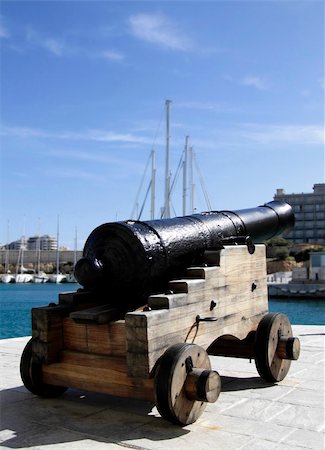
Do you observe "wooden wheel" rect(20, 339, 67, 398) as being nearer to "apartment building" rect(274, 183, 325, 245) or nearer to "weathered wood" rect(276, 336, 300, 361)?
"weathered wood" rect(276, 336, 300, 361)

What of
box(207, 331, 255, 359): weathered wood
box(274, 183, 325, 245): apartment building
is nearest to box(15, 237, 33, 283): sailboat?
box(274, 183, 325, 245): apartment building

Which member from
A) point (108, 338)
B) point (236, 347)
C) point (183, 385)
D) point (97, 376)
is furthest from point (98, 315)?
point (236, 347)

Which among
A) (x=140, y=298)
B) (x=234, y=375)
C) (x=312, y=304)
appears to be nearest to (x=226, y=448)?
(x=140, y=298)

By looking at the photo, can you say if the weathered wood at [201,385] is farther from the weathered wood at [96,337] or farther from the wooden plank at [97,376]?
the weathered wood at [96,337]

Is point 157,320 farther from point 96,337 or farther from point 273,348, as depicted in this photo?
point 273,348

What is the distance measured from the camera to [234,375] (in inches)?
195

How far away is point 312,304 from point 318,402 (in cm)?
3369

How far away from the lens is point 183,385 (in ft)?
10.9

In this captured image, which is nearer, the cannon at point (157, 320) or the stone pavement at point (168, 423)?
the stone pavement at point (168, 423)

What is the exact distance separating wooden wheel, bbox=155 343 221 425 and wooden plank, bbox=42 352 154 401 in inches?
6.1

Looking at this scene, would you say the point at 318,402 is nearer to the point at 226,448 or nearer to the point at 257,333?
the point at 257,333

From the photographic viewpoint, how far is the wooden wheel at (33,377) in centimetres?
396

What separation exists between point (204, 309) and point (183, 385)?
0.69m

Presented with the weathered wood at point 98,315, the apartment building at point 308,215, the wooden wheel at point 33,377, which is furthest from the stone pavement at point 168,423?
the apartment building at point 308,215
